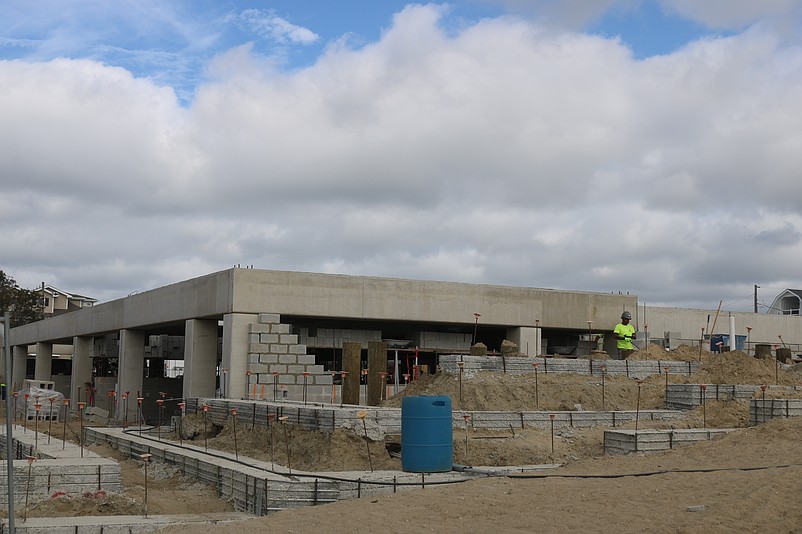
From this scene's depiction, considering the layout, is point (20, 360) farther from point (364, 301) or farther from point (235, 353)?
point (364, 301)

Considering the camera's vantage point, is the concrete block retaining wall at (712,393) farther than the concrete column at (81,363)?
No

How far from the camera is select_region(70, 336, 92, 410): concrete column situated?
4566 cm

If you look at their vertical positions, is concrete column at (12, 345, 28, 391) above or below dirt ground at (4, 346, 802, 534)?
below

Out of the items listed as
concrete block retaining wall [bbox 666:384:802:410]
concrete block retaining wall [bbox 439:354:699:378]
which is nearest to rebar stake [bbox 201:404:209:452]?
concrete block retaining wall [bbox 439:354:699:378]

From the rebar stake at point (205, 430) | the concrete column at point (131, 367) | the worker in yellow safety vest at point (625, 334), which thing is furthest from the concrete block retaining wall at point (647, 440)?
the concrete column at point (131, 367)

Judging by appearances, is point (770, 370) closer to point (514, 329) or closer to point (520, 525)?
point (514, 329)

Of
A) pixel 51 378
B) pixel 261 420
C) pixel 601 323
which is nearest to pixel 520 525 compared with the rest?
pixel 261 420

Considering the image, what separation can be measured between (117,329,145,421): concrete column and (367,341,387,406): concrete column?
59.1 feet

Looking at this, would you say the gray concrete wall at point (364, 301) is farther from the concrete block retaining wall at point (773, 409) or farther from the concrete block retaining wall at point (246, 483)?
the concrete block retaining wall at point (773, 409)

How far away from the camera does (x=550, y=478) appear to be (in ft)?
41.6

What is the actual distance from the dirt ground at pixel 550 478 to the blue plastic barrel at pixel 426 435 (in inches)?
60.3

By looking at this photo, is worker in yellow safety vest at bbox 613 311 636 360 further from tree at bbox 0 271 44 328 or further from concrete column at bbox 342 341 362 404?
tree at bbox 0 271 44 328

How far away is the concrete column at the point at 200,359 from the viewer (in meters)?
29.7

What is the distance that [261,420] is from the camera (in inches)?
752
